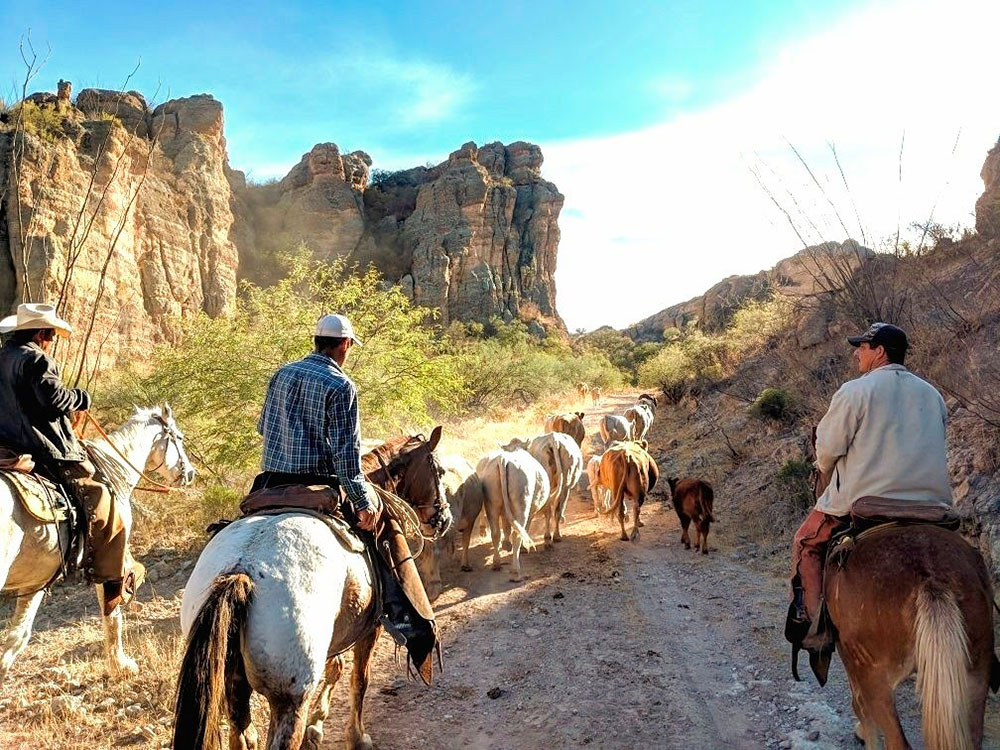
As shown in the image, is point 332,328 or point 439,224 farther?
point 439,224

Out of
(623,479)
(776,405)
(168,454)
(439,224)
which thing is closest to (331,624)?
(168,454)

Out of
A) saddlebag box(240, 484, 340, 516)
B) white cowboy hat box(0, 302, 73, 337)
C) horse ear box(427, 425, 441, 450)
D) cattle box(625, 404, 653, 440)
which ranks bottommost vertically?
cattle box(625, 404, 653, 440)

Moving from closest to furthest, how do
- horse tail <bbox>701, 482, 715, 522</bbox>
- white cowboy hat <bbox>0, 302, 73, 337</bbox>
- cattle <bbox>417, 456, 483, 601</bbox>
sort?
white cowboy hat <bbox>0, 302, 73, 337</bbox> < cattle <bbox>417, 456, 483, 601</bbox> < horse tail <bbox>701, 482, 715, 522</bbox>

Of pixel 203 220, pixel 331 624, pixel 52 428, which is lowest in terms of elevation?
pixel 331 624

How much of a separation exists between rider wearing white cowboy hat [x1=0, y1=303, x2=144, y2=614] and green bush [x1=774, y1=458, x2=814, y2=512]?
861 cm

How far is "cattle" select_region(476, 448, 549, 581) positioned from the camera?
316 inches

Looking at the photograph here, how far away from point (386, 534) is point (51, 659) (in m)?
3.78

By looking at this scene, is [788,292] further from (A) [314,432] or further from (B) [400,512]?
(A) [314,432]

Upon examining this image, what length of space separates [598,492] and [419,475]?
6971 millimetres

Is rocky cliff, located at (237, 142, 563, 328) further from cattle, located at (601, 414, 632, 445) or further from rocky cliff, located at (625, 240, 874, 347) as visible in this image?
cattle, located at (601, 414, 632, 445)

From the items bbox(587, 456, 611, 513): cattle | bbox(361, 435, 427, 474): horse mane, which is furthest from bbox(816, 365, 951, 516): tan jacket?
bbox(587, 456, 611, 513): cattle

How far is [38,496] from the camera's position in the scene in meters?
4.23

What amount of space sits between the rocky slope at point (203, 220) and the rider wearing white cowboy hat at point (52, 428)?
1082mm

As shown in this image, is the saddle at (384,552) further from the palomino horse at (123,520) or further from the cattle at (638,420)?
the cattle at (638,420)
